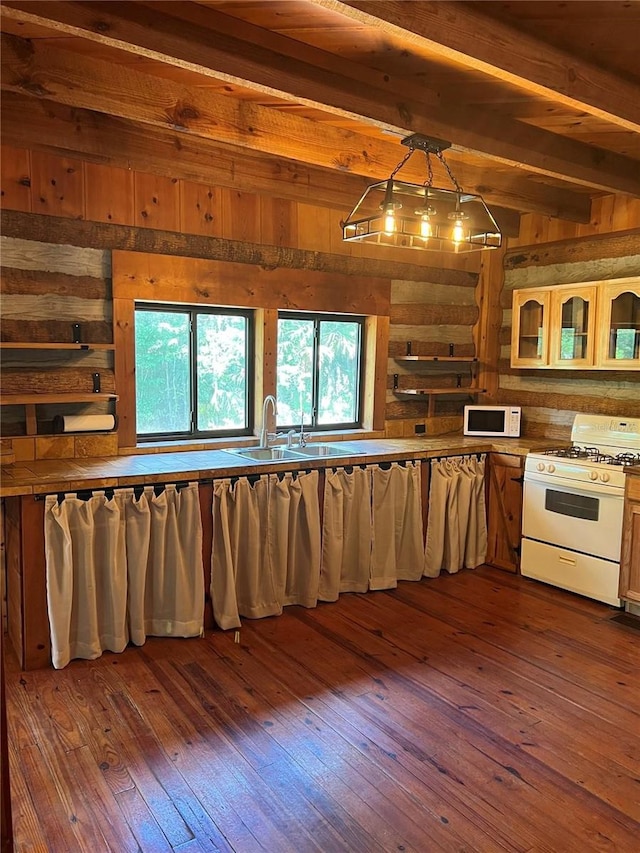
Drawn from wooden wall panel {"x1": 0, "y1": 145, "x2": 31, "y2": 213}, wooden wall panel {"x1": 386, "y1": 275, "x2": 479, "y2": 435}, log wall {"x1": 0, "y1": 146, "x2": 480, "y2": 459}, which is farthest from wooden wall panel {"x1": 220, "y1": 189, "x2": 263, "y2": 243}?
wooden wall panel {"x1": 386, "y1": 275, "x2": 479, "y2": 435}

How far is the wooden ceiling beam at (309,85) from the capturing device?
2154mm

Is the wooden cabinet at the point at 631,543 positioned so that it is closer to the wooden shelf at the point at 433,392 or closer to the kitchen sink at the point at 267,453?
the wooden shelf at the point at 433,392

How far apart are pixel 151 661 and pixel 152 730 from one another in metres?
0.60

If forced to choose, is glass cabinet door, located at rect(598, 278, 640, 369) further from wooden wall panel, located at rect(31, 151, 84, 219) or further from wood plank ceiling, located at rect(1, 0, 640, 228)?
wooden wall panel, located at rect(31, 151, 84, 219)

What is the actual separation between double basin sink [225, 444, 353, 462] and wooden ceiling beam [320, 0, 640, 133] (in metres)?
2.29

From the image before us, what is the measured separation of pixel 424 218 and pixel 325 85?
68cm

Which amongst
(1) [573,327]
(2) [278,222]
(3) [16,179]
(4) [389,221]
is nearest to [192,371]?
(2) [278,222]

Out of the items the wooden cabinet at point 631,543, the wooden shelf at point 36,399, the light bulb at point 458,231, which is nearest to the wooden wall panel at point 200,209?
the wooden shelf at point 36,399

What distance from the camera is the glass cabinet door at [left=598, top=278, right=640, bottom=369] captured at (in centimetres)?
428

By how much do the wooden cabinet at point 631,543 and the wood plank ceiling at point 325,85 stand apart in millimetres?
1818

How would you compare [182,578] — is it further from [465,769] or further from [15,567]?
[465,769]

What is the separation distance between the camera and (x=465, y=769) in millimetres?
2439

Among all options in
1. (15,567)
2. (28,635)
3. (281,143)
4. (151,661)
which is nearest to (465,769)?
(151,661)

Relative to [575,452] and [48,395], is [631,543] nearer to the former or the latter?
[575,452]
